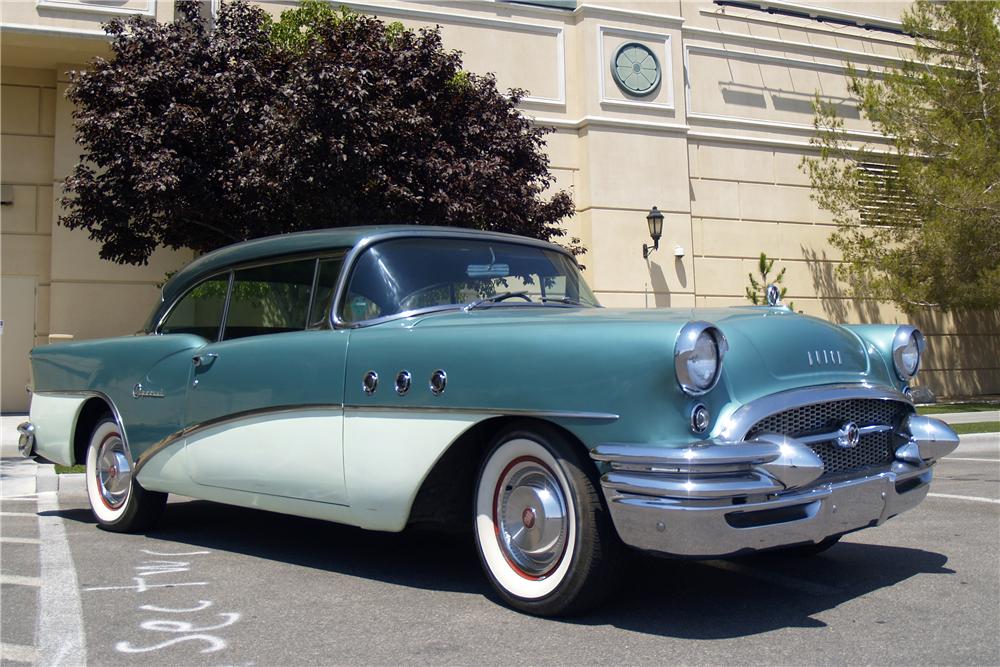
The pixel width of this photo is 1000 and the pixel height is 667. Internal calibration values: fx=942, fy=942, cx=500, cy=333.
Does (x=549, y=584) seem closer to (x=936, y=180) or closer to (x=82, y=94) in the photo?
(x=82, y=94)

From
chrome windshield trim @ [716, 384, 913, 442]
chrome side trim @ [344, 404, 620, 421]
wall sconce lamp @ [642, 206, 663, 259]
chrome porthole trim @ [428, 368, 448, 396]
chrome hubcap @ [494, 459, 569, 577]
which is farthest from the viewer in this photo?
wall sconce lamp @ [642, 206, 663, 259]

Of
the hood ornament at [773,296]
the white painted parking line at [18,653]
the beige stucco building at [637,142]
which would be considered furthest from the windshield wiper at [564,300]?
the beige stucco building at [637,142]

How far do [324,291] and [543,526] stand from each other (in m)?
1.73

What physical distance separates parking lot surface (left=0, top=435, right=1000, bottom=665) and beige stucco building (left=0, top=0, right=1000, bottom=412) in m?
10.0

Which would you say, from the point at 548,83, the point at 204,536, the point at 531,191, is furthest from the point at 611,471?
the point at 548,83

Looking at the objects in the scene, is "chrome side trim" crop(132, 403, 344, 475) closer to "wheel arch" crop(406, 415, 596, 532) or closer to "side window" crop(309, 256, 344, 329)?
"side window" crop(309, 256, 344, 329)

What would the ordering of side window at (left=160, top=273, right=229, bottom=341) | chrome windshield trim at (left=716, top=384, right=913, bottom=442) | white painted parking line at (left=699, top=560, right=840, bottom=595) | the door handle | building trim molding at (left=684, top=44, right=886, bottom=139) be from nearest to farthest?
chrome windshield trim at (left=716, top=384, right=913, bottom=442) → white painted parking line at (left=699, top=560, right=840, bottom=595) → the door handle → side window at (left=160, top=273, right=229, bottom=341) → building trim molding at (left=684, top=44, right=886, bottom=139)

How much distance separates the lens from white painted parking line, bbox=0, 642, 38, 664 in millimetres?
3154

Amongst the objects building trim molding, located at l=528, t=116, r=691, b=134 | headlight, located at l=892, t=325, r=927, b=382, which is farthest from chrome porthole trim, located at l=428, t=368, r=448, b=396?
building trim molding, located at l=528, t=116, r=691, b=134

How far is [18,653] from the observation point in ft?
10.6

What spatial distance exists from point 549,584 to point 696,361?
989 millimetres

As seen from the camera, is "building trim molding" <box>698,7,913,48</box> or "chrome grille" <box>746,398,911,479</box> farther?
"building trim molding" <box>698,7,913,48</box>

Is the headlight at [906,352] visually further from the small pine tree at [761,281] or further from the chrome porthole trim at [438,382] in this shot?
the small pine tree at [761,281]

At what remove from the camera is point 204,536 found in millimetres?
5527
